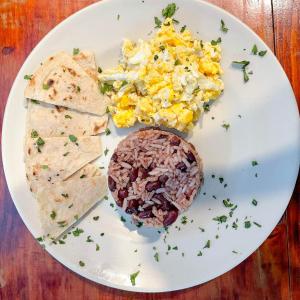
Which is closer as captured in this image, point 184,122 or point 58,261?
point 184,122

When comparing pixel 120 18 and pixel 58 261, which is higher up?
pixel 120 18

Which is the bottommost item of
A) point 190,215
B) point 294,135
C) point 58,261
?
point 58,261

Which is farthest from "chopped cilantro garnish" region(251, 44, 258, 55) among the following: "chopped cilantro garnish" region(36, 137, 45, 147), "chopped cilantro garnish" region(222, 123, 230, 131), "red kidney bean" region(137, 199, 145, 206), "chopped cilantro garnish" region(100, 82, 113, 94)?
"chopped cilantro garnish" region(36, 137, 45, 147)

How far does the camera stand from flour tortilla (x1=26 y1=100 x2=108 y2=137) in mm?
2799

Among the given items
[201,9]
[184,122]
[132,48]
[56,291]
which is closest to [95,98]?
[132,48]

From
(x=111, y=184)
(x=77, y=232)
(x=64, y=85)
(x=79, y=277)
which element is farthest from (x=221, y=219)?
(x=64, y=85)

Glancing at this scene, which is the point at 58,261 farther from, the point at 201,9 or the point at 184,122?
the point at 201,9

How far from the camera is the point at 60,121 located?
9.30 ft

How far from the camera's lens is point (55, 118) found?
2.83 metres

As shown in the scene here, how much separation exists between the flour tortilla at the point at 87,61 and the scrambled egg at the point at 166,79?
6 centimetres

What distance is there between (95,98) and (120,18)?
518mm

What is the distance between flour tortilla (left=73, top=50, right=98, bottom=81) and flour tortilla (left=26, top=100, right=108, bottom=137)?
0.87 ft

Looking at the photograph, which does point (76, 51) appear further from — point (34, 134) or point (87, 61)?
point (34, 134)

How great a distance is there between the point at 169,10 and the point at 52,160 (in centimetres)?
117
